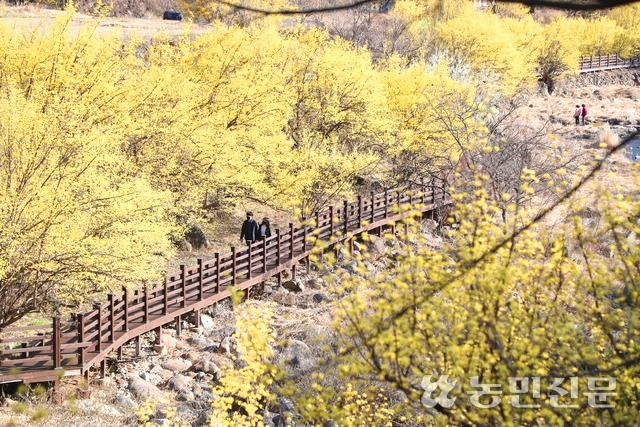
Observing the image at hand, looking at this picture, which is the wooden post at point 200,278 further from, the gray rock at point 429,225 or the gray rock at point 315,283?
the gray rock at point 429,225

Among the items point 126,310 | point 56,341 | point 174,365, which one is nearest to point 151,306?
point 126,310

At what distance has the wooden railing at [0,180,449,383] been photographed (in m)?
11.6

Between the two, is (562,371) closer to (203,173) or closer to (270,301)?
(270,301)

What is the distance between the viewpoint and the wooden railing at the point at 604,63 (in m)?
57.6

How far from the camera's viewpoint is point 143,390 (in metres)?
12.6

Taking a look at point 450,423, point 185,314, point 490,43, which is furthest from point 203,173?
point 490,43

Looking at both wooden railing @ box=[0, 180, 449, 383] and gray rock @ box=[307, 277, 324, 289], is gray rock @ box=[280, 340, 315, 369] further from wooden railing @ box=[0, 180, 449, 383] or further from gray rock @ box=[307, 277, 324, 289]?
gray rock @ box=[307, 277, 324, 289]

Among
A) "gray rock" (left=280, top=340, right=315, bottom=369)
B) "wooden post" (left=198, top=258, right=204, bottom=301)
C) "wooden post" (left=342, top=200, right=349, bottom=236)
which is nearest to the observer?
"gray rock" (left=280, top=340, right=315, bottom=369)

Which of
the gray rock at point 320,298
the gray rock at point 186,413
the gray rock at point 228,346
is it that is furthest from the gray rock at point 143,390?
the gray rock at point 320,298

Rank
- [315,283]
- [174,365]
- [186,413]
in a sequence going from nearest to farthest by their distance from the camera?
[186,413] < [174,365] < [315,283]

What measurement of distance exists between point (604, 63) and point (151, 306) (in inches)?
2081

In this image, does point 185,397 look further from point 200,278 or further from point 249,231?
point 249,231

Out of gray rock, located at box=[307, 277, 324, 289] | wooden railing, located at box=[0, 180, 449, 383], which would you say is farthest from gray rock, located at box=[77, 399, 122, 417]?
gray rock, located at box=[307, 277, 324, 289]

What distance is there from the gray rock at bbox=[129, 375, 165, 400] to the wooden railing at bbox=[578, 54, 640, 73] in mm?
49310
